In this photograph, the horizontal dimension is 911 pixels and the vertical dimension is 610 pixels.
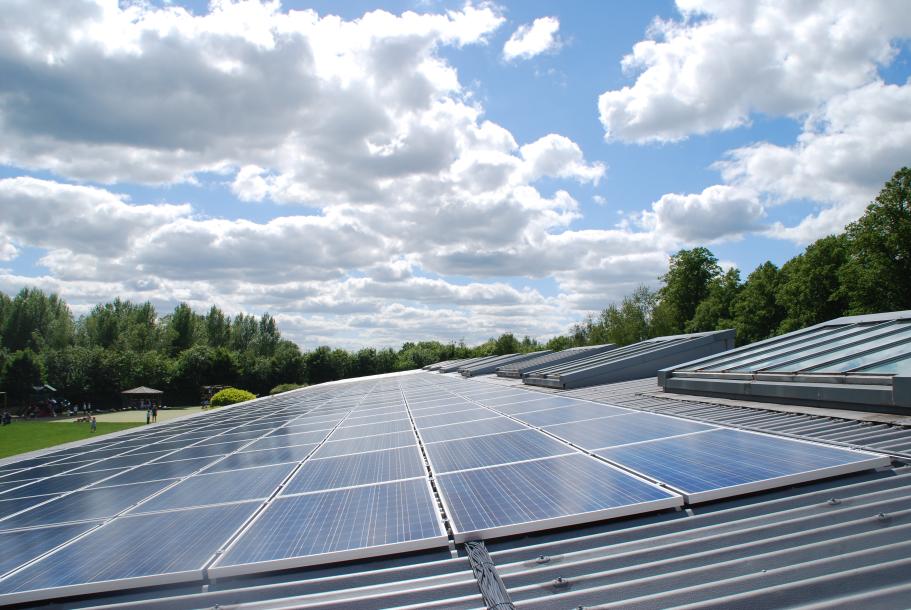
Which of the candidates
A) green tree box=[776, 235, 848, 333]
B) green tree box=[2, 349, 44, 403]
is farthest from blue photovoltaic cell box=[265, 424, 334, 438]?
green tree box=[2, 349, 44, 403]

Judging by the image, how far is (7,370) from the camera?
8038 cm

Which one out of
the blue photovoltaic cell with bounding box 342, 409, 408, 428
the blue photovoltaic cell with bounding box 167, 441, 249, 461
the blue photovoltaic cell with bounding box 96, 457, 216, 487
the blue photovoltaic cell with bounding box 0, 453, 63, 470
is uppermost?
the blue photovoltaic cell with bounding box 96, 457, 216, 487

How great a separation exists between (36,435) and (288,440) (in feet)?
160

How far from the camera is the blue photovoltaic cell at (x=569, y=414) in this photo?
11.7m

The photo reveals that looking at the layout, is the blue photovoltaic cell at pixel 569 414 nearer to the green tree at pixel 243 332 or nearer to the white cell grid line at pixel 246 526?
the white cell grid line at pixel 246 526

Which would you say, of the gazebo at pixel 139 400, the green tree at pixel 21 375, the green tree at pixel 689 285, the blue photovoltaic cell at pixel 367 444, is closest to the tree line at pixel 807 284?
the green tree at pixel 689 285

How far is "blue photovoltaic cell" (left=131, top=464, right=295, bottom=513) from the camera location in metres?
7.75

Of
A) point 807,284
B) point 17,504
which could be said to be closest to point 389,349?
point 807,284

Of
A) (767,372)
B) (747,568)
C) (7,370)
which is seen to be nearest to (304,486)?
(747,568)

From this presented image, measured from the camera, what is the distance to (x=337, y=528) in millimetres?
5949

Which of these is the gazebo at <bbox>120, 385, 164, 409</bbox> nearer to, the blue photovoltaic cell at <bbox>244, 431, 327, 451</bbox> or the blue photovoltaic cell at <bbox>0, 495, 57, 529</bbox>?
the blue photovoltaic cell at <bbox>244, 431, 327, 451</bbox>

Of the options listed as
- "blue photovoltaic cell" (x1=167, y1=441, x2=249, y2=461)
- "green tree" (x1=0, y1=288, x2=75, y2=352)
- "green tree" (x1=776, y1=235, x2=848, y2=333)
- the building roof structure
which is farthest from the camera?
"green tree" (x1=0, y1=288, x2=75, y2=352)

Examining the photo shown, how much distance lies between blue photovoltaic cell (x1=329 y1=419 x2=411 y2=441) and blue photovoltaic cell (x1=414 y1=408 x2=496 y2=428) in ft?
1.27

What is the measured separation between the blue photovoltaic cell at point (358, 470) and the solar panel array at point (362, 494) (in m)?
0.04
